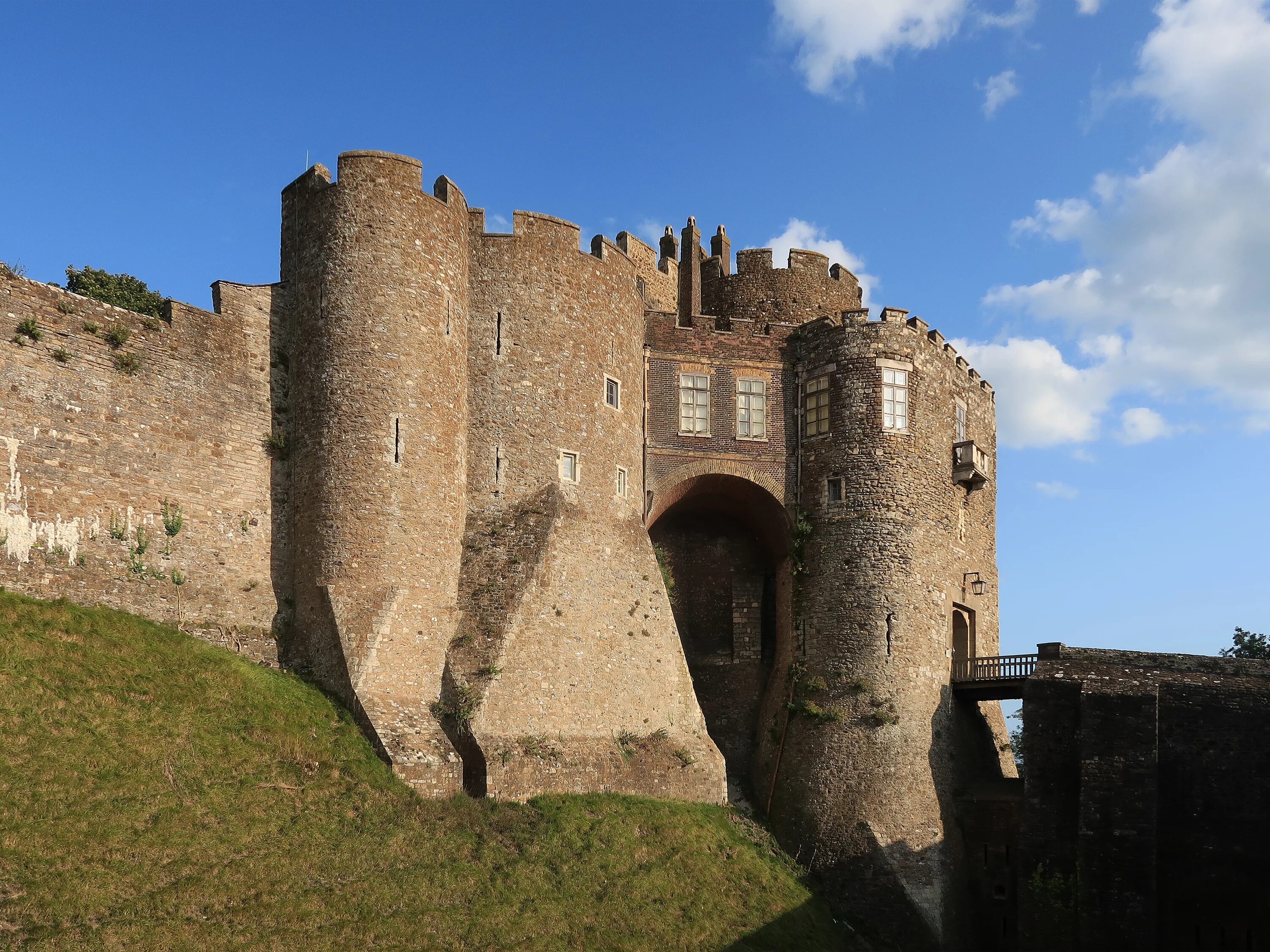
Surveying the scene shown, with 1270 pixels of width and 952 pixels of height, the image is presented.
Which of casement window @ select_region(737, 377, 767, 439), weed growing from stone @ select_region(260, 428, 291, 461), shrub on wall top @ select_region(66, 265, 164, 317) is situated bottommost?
weed growing from stone @ select_region(260, 428, 291, 461)

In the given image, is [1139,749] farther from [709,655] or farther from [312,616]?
[312,616]

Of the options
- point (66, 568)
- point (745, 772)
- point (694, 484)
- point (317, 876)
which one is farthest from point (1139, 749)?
point (66, 568)

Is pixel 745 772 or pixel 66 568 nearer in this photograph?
pixel 66 568

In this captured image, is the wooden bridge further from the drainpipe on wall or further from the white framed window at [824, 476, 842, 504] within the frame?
the drainpipe on wall

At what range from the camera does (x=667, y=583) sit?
37.6m

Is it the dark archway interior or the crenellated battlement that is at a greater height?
the crenellated battlement

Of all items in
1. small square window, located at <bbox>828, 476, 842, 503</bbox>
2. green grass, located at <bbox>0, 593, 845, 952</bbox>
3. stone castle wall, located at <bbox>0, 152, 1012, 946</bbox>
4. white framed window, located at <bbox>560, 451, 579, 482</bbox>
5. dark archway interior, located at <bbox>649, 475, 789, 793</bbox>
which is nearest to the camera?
green grass, located at <bbox>0, 593, 845, 952</bbox>

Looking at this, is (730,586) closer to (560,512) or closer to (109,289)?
(560,512)

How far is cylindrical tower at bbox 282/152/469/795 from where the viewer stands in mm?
28031

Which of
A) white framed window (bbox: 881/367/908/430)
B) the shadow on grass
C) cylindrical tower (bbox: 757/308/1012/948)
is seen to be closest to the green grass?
the shadow on grass

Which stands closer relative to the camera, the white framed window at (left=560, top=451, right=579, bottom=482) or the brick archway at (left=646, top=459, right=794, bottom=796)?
the white framed window at (left=560, top=451, right=579, bottom=482)

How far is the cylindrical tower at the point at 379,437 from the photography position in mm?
28031

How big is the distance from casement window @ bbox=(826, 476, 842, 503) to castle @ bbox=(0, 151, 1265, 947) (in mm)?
166

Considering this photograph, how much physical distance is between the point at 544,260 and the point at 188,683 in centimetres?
1413
